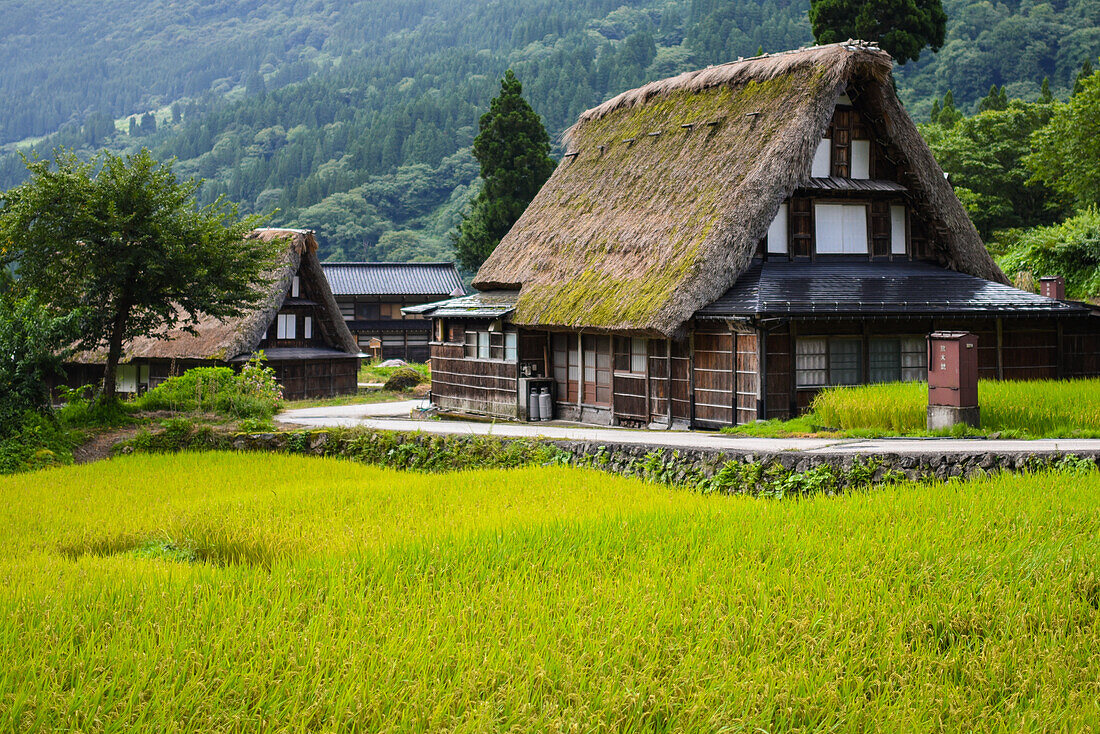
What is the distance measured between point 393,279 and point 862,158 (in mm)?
31032

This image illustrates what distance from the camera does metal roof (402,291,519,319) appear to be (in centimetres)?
1981

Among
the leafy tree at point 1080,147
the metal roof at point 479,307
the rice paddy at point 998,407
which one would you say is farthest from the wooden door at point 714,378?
the leafy tree at point 1080,147

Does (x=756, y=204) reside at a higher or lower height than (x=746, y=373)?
higher

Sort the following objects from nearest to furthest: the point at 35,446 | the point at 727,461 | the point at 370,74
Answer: the point at 727,461 < the point at 35,446 < the point at 370,74

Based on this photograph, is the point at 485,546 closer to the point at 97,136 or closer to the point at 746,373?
the point at 746,373

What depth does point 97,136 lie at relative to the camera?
11412cm

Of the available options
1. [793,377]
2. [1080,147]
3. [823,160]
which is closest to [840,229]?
[823,160]

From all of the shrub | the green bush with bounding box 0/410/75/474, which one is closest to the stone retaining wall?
the green bush with bounding box 0/410/75/474

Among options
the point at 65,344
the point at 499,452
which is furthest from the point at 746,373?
the point at 65,344

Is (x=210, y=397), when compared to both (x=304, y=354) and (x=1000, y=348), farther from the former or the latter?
(x=1000, y=348)

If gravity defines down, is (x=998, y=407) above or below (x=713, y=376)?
below

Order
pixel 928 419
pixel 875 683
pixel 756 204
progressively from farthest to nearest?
pixel 756 204, pixel 928 419, pixel 875 683

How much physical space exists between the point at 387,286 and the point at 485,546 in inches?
1577

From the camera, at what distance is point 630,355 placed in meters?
17.5
